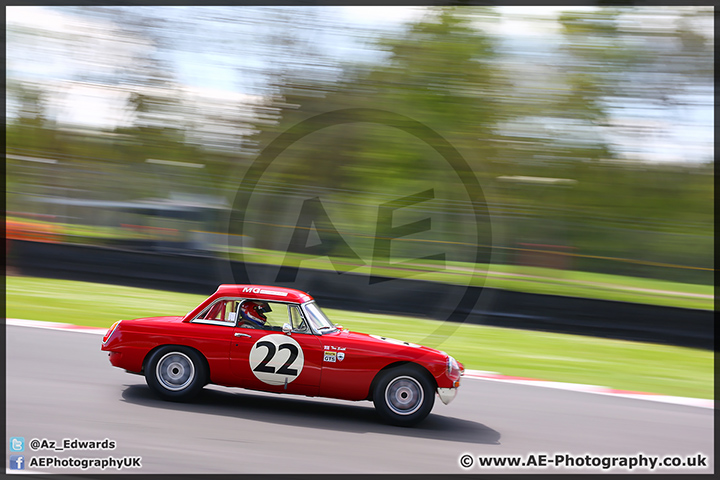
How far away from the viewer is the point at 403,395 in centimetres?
496

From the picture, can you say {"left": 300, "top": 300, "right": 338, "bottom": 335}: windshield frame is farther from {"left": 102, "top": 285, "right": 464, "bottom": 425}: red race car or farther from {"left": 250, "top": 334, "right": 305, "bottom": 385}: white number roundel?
{"left": 250, "top": 334, "right": 305, "bottom": 385}: white number roundel

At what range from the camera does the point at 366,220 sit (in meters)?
13.2

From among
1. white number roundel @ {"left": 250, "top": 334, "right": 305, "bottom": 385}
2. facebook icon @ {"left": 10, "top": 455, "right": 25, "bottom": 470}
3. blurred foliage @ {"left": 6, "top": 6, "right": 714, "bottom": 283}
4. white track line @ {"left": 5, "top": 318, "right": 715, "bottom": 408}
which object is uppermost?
blurred foliage @ {"left": 6, "top": 6, "right": 714, "bottom": 283}

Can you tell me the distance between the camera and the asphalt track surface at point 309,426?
414cm

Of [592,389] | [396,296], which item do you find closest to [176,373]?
[592,389]

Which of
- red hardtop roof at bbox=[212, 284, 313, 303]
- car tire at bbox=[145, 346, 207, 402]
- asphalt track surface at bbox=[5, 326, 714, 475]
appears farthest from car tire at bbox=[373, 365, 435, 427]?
car tire at bbox=[145, 346, 207, 402]

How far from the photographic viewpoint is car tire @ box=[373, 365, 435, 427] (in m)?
4.90

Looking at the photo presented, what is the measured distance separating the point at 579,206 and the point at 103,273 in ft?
34.1

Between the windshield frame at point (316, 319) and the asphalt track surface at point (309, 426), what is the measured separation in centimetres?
75

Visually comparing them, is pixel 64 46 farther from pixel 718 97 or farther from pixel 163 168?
pixel 718 97

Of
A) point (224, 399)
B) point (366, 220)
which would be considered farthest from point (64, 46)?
point (224, 399)

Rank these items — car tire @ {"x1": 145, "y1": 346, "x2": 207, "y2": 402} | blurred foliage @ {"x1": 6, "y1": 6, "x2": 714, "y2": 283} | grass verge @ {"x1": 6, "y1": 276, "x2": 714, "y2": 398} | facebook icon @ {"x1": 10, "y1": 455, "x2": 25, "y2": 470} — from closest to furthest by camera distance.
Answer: facebook icon @ {"x1": 10, "y1": 455, "x2": 25, "y2": 470}, car tire @ {"x1": 145, "y1": 346, "x2": 207, "y2": 402}, grass verge @ {"x1": 6, "y1": 276, "x2": 714, "y2": 398}, blurred foliage @ {"x1": 6, "y1": 6, "x2": 714, "y2": 283}

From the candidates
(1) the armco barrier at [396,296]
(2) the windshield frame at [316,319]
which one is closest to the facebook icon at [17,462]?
(2) the windshield frame at [316,319]

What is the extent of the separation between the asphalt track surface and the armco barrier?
3.99 meters
